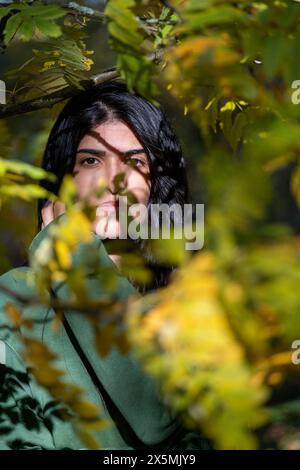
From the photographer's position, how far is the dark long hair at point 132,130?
146cm

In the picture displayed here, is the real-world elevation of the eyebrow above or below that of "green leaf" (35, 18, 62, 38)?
below

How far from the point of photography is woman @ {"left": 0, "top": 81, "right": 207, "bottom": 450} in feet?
3.88

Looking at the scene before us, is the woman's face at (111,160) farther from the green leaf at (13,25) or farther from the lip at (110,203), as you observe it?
the green leaf at (13,25)

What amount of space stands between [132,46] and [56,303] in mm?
334

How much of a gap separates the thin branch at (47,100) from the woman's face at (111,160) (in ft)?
0.33

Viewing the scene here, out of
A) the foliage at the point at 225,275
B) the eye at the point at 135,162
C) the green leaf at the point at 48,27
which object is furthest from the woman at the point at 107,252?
the foliage at the point at 225,275

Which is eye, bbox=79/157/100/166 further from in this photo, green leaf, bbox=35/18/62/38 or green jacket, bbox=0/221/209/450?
green leaf, bbox=35/18/62/38

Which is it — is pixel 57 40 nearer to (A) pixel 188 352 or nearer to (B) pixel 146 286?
(B) pixel 146 286

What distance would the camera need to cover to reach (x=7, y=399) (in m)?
1.17

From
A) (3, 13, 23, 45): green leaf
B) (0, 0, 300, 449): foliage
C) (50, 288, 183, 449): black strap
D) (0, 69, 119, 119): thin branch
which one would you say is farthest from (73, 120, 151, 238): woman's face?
(0, 0, 300, 449): foliage

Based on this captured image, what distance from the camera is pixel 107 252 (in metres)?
1.09

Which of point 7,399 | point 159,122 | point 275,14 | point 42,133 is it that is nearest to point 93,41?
point 42,133

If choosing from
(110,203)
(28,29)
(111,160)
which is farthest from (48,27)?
(111,160)
